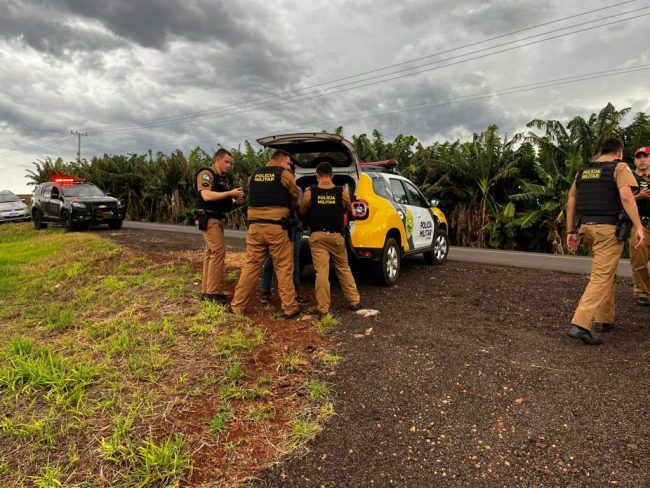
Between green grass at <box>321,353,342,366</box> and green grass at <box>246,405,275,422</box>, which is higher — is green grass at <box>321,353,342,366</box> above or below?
above

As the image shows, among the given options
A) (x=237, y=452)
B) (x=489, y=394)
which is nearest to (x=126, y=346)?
(x=237, y=452)

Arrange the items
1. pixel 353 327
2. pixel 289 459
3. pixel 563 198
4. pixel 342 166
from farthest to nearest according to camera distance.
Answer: pixel 563 198 → pixel 342 166 → pixel 353 327 → pixel 289 459

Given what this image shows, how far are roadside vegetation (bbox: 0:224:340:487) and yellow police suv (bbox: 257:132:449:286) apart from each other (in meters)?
1.82

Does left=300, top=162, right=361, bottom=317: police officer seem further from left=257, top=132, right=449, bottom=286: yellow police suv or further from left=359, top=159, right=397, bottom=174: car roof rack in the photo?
left=359, top=159, right=397, bottom=174: car roof rack

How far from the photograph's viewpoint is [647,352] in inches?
155

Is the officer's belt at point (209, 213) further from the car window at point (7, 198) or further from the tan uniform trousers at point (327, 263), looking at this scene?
the car window at point (7, 198)

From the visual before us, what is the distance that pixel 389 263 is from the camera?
6.44 metres

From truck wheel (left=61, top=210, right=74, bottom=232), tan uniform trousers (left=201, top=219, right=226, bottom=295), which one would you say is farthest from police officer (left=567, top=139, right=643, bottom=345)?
truck wheel (left=61, top=210, right=74, bottom=232)

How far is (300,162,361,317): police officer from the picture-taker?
5.02 m

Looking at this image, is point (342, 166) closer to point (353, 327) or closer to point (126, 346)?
point (353, 327)

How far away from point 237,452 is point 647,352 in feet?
12.3

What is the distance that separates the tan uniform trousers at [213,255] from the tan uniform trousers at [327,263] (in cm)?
117

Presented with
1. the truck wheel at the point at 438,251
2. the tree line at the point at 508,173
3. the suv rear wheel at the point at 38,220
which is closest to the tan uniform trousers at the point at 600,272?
the truck wheel at the point at 438,251

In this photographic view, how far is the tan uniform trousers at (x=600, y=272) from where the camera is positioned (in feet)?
13.6
